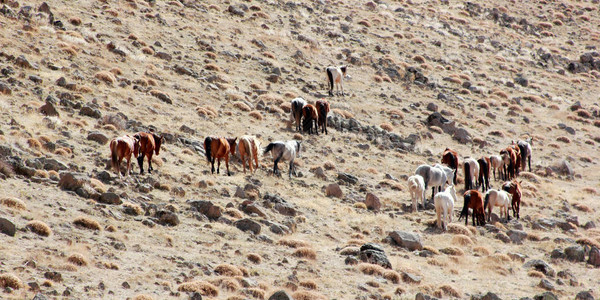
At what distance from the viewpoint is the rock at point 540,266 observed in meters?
17.5

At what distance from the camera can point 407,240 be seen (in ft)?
59.5

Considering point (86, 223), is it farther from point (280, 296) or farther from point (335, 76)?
point (335, 76)

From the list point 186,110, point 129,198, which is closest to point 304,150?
point 186,110

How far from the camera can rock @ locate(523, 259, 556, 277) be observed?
17.5m

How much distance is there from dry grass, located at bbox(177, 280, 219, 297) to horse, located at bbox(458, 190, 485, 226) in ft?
38.0

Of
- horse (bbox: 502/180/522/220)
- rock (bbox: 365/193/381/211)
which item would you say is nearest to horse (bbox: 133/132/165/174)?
rock (bbox: 365/193/381/211)

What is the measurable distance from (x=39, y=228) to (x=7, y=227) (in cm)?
70

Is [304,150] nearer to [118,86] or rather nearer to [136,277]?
[118,86]

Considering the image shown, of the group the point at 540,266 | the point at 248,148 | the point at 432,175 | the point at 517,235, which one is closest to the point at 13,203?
the point at 248,148

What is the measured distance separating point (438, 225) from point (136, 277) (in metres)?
11.4

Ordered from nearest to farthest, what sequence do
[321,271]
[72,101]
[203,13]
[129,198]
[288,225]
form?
[321,271] < [129,198] < [288,225] < [72,101] < [203,13]

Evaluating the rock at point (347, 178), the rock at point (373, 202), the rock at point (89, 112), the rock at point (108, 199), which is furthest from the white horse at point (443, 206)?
the rock at point (89, 112)

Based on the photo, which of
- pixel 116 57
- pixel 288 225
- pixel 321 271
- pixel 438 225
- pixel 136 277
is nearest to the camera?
pixel 136 277

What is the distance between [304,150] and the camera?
27188mm
